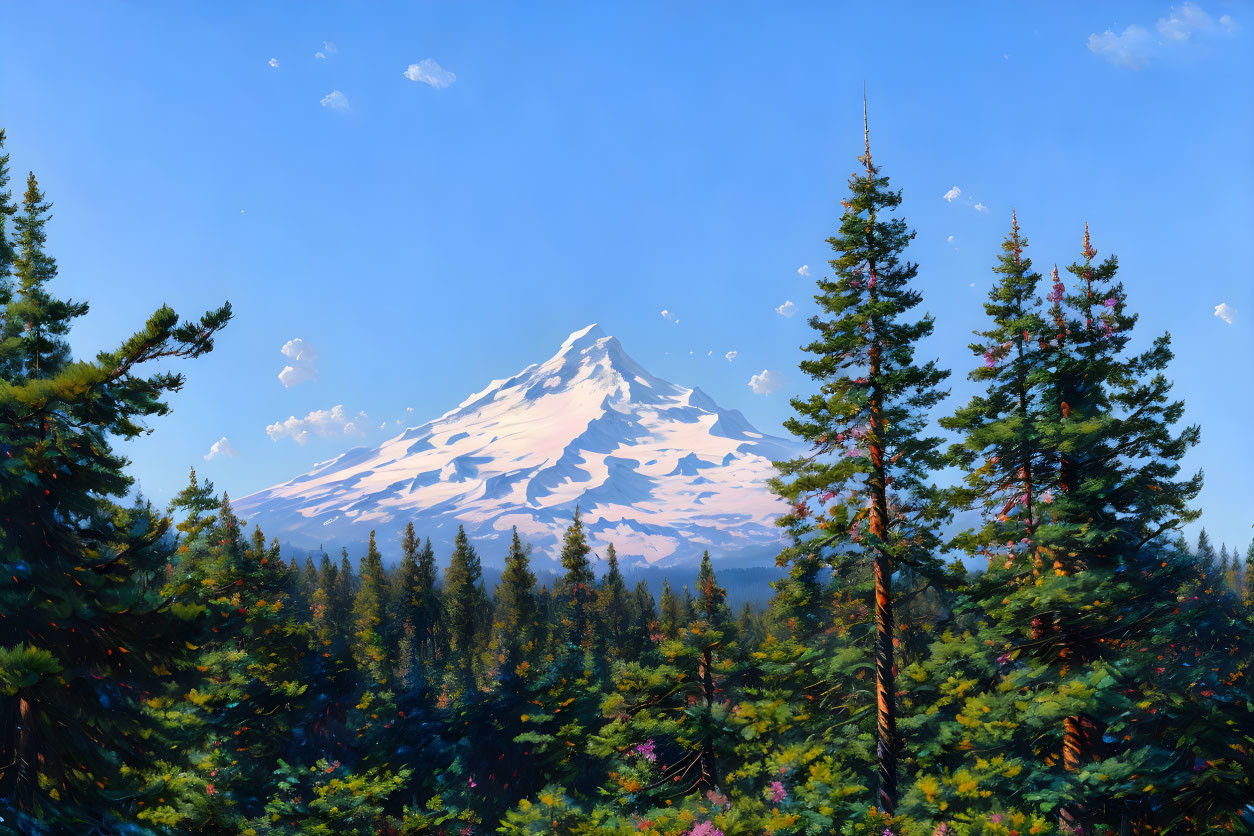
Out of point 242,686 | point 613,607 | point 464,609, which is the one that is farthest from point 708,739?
point 613,607

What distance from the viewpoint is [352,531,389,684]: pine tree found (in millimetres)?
54125

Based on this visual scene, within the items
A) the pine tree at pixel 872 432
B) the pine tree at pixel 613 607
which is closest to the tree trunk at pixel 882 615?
the pine tree at pixel 872 432

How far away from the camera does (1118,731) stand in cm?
1368

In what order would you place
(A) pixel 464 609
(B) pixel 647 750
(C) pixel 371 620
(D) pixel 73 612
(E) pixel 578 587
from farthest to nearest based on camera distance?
(C) pixel 371 620, (A) pixel 464 609, (E) pixel 578 587, (B) pixel 647 750, (D) pixel 73 612

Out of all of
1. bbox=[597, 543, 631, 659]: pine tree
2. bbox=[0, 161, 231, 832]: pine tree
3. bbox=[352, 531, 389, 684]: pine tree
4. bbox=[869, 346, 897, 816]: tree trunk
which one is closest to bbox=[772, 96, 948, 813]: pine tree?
bbox=[869, 346, 897, 816]: tree trunk

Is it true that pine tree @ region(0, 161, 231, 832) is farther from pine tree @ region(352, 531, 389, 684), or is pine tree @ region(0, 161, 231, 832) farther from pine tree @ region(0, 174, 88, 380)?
pine tree @ region(352, 531, 389, 684)

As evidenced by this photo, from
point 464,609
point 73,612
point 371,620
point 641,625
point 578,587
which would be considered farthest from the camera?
point 641,625

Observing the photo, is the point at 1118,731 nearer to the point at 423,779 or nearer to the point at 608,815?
the point at 608,815

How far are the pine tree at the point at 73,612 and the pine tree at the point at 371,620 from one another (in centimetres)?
3800

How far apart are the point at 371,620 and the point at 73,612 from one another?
5549 cm

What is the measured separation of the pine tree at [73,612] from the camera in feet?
27.7

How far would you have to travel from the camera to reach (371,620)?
59812 millimetres

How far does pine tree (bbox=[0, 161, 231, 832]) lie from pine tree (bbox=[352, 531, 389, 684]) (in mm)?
38002

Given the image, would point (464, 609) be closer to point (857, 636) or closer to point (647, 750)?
point (647, 750)
